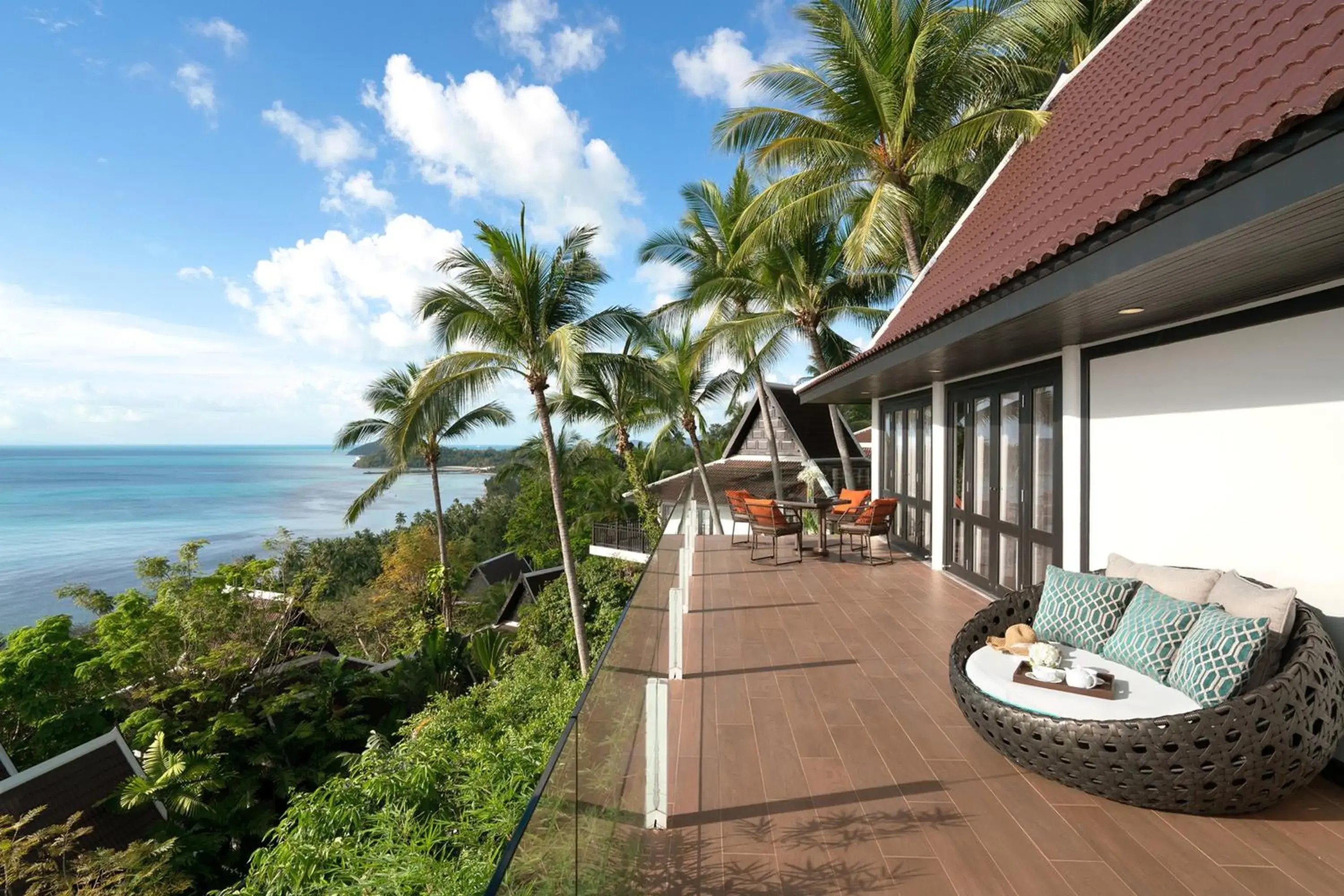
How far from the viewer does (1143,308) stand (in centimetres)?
414

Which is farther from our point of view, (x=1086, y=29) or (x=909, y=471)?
(x=1086, y=29)

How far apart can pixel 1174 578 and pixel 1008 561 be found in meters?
2.80

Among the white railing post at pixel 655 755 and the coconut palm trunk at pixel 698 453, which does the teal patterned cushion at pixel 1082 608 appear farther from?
the coconut palm trunk at pixel 698 453

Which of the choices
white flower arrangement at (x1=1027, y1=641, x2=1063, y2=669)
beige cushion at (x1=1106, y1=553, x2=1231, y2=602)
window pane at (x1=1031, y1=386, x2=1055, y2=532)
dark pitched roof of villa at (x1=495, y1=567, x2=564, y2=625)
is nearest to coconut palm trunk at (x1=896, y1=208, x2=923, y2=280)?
window pane at (x1=1031, y1=386, x2=1055, y2=532)

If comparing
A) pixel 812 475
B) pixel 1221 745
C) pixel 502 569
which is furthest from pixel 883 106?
pixel 502 569

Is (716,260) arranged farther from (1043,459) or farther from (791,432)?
(1043,459)

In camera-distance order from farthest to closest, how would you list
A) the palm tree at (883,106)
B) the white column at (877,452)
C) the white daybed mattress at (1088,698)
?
the white column at (877,452), the palm tree at (883,106), the white daybed mattress at (1088,698)

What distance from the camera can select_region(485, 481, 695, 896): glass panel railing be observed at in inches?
64.9

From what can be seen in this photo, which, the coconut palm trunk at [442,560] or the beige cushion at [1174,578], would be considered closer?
the beige cushion at [1174,578]

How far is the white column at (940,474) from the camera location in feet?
27.7

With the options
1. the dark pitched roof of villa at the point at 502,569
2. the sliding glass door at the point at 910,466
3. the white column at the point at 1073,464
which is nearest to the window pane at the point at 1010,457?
the white column at the point at 1073,464

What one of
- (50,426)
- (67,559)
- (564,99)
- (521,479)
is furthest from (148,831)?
(67,559)

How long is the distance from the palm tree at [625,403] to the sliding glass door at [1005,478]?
7.22m

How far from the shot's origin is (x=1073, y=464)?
18.5ft
